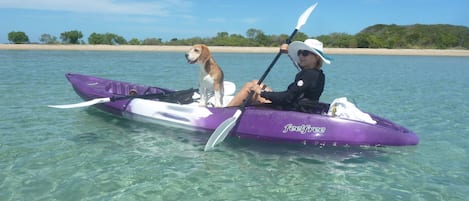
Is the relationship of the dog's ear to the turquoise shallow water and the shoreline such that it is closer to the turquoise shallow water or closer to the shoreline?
the turquoise shallow water

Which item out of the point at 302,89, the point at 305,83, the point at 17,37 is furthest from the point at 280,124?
the point at 17,37

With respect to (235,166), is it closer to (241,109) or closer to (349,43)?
(241,109)

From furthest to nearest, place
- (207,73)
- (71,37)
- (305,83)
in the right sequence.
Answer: (71,37) → (207,73) → (305,83)

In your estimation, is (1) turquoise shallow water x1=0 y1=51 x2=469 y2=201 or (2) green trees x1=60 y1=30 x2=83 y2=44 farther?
(2) green trees x1=60 y1=30 x2=83 y2=44

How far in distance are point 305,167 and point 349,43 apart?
73686mm

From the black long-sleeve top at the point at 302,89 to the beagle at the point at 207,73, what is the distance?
1.36 meters

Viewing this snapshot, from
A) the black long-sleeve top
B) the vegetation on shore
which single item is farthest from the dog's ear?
the vegetation on shore

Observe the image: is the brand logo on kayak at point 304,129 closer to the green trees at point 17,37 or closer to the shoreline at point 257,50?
the shoreline at point 257,50

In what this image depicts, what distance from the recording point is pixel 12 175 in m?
5.18

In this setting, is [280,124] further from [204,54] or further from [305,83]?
[204,54]

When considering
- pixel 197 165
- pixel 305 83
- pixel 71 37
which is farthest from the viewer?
pixel 71 37

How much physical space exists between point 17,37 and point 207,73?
8114 cm

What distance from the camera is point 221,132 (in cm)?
631

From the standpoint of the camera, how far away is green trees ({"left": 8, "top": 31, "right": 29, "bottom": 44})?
3051 inches
